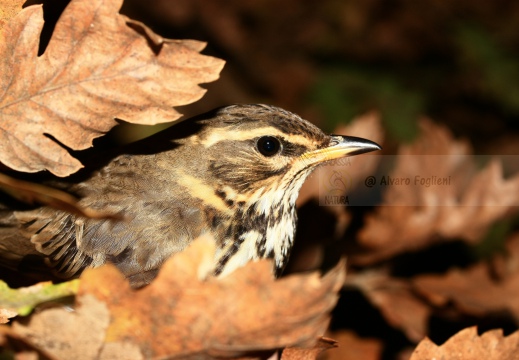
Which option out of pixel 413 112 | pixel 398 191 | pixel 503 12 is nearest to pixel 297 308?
pixel 398 191

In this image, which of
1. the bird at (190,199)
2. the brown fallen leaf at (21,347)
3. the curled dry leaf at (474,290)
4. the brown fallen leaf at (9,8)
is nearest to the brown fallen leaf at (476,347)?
the bird at (190,199)

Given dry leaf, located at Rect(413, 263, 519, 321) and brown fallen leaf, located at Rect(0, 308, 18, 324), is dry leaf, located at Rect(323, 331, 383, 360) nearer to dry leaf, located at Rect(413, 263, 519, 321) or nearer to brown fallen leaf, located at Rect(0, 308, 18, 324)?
dry leaf, located at Rect(413, 263, 519, 321)

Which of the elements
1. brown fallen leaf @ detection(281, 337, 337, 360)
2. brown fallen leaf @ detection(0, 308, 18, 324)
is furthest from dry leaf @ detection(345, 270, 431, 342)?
brown fallen leaf @ detection(0, 308, 18, 324)

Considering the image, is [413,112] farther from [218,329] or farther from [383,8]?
[218,329]

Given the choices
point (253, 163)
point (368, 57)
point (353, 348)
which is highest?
point (368, 57)

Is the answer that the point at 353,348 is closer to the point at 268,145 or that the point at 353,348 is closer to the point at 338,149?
the point at 338,149

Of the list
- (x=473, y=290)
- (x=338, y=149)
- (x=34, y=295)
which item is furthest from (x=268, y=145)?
(x=473, y=290)

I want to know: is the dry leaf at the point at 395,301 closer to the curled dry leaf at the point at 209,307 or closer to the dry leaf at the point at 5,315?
the curled dry leaf at the point at 209,307
